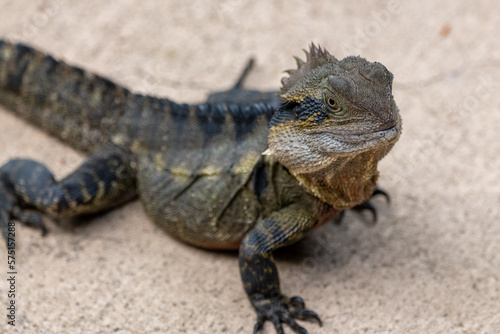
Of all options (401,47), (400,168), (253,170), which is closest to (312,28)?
(401,47)

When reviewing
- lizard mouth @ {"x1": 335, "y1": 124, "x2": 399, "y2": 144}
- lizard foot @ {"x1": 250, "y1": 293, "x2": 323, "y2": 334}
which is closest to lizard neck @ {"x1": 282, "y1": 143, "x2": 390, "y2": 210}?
lizard mouth @ {"x1": 335, "y1": 124, "x2": 399, "y2": 144}

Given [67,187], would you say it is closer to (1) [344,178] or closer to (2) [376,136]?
(1) [344,178]

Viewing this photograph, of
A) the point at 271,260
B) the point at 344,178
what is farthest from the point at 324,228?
the point at 344,178

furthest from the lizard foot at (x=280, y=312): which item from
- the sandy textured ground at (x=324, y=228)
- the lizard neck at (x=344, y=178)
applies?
the lizard neck at (x=344, y=178)

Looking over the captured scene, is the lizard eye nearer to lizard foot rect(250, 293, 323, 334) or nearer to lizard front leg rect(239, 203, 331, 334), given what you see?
lizard front leg rect(239, 203, 331, 334)

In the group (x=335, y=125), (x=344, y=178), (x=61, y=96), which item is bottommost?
(x=61, y=96)

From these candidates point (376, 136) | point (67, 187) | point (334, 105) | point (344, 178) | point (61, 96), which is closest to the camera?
point (376, 136)

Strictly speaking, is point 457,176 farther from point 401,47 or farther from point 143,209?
point 143,209
